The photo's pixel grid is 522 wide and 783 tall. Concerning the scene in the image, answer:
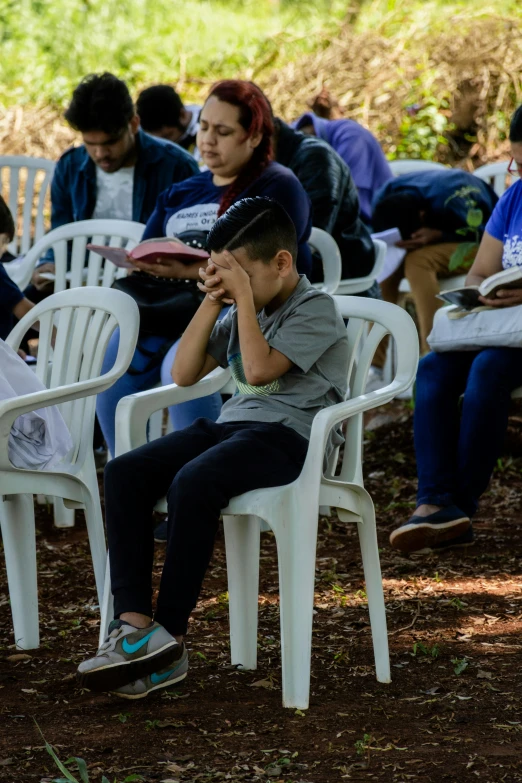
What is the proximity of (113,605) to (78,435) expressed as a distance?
1.93ft

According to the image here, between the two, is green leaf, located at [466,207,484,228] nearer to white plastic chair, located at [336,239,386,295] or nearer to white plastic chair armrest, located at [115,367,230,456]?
white plastic chair, located at [336,239,386,295]

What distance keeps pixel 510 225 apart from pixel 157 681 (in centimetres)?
213

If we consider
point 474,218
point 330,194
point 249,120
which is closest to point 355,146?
point 474,218

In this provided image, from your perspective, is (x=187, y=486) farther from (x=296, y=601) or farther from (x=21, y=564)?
(x=21, y=564)

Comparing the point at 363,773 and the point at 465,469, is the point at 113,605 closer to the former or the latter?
the point at 363,773

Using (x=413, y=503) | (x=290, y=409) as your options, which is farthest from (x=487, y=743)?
(x=413, y=503)

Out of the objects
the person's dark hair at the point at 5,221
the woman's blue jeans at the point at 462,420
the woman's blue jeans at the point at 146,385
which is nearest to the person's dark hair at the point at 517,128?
the woman's blue jeans at the point at 462,420

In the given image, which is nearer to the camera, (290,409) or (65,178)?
(290,409)

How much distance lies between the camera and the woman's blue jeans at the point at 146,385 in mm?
3469

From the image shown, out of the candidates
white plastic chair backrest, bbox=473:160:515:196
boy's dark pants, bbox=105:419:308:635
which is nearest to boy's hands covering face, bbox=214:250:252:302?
boy's dark pants, bbox=105:419:308:635

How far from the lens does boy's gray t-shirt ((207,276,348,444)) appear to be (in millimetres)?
2410

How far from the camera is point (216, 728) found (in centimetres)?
215

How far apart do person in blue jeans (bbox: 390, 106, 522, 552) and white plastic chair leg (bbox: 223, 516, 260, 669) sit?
1012 mm

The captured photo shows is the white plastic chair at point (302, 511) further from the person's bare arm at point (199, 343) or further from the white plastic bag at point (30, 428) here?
the white plastic bag at point (30, 428)
